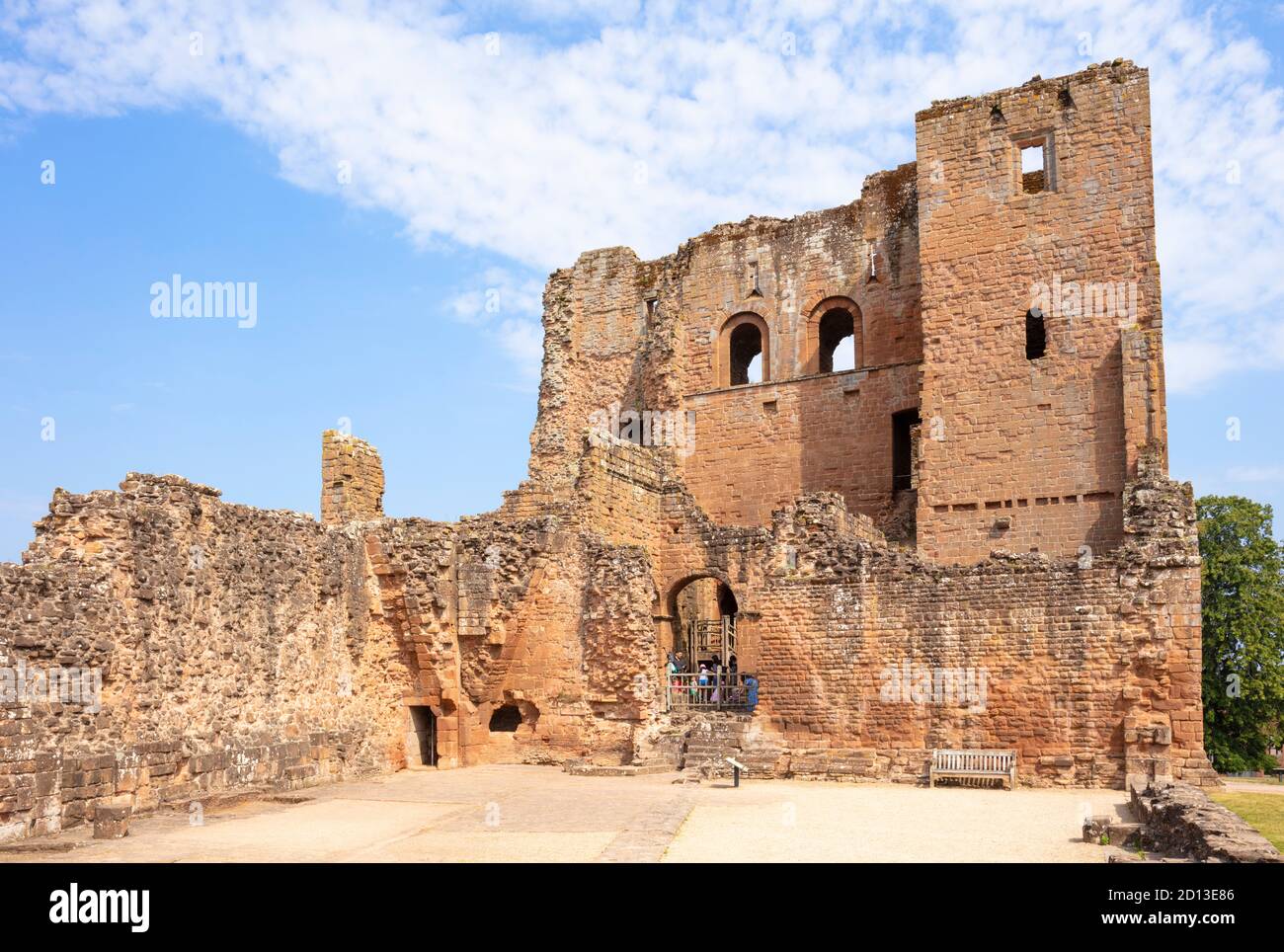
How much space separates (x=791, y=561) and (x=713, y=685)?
3.44 m

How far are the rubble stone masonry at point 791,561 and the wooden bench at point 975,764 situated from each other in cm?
35

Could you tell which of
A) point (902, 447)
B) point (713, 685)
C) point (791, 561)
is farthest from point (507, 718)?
point (902, 447)

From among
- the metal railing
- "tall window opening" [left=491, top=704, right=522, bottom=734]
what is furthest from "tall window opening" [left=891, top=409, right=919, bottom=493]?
"tall window opening" [left=491, top=704, right=522, bottom=734]

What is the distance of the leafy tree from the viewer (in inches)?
1024

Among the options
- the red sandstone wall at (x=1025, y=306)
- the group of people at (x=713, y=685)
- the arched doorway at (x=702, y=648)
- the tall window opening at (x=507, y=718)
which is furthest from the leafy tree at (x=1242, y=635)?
the tall window opening at (x=507, y=718)

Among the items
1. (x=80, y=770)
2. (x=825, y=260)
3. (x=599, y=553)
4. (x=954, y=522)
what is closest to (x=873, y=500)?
(x=954, y=522)

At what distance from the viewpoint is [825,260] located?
2572 centimetres

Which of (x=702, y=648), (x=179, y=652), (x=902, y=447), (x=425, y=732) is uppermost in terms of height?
(x=902, y=447)

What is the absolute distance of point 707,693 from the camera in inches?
826

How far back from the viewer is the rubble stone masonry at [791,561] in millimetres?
13047

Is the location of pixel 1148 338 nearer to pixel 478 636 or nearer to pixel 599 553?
pixel 599 553

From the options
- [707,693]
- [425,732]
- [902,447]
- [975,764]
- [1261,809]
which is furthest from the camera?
[902,447]

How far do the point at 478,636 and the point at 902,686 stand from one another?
19.9 feet

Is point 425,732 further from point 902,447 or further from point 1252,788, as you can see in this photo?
point 1252,788
